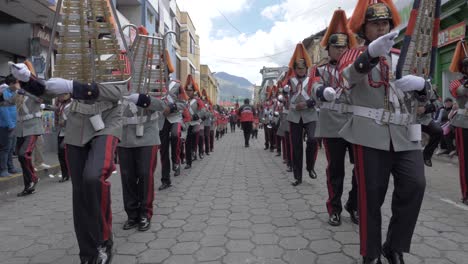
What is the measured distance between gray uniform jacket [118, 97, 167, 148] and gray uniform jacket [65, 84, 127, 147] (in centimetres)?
101

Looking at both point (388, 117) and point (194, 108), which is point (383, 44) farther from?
point (194, 108)

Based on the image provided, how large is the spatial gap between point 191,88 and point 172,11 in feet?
86.8

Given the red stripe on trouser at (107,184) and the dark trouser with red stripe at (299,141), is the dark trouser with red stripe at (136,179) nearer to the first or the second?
the red stripe on trouser at (107,184)

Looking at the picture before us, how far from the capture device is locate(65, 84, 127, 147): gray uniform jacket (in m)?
3.26

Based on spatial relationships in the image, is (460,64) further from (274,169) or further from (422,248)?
(274,169)

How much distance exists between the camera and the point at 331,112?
16.0ft

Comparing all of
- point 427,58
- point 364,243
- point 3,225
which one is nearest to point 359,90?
point 427,58

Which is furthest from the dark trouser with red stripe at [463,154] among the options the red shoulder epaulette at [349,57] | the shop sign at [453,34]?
the shop sign at [453,34]

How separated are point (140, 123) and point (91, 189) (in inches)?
60.6

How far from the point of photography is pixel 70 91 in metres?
3.06

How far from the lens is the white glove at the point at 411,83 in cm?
281

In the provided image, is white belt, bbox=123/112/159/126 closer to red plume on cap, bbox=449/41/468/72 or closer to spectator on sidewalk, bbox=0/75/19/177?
spectator on sidewalk, bbox=0/75/19/177

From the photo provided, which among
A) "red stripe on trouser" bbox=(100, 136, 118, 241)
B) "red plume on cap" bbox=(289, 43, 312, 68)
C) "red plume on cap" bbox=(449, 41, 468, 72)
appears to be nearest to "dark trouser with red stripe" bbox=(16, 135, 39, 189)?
"red stripe on trouser" bbox=(100, 136, 118, 241)

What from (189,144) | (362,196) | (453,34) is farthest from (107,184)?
(453,34)
